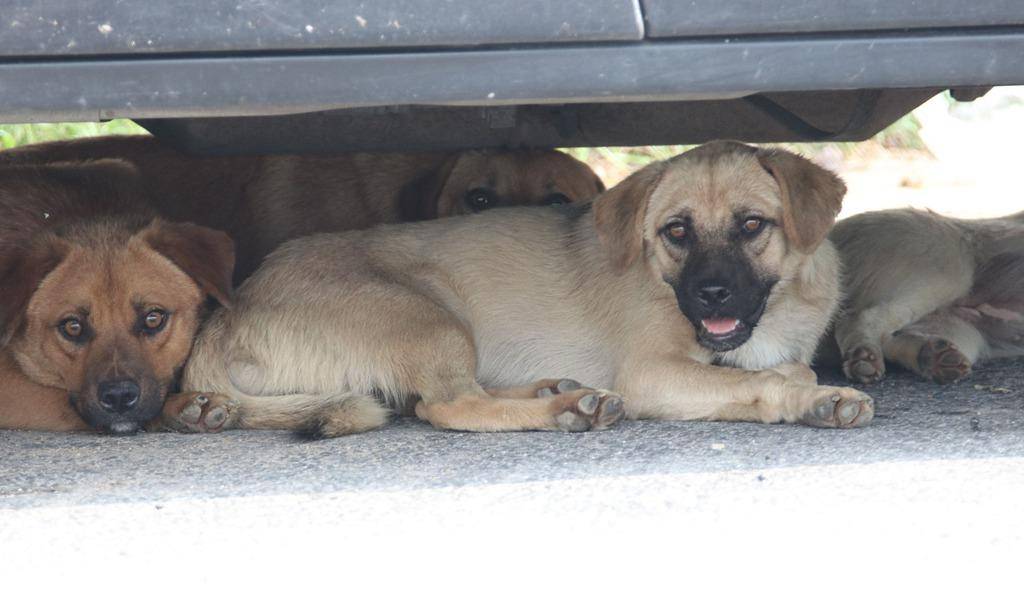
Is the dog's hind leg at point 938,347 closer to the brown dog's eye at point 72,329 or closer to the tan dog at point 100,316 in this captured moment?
the tan dog at point 100,316

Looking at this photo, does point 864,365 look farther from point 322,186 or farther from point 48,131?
point 48,131

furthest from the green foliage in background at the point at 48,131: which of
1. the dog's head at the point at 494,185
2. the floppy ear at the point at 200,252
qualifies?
the floppy ear at the point at 200,252

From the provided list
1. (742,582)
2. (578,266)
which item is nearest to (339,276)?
(578,266)

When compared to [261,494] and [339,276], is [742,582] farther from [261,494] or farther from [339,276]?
[339,276]

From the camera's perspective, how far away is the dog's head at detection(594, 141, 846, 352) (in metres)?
4.25

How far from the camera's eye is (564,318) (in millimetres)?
4824

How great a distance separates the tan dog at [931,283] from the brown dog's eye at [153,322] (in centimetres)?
265

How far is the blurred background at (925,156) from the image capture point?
32.3 ft

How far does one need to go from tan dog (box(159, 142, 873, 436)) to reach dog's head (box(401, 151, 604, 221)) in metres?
0.76

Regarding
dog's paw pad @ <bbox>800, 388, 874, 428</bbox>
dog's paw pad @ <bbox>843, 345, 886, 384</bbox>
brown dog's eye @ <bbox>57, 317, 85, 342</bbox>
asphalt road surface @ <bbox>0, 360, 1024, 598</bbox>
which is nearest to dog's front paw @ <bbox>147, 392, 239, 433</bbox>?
asphalt road surface @ <bbox>0, 360, 1024, 598</bbox>

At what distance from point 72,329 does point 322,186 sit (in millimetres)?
1898

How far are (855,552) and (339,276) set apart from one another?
2.43 m

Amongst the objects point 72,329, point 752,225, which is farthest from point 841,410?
point 72,329

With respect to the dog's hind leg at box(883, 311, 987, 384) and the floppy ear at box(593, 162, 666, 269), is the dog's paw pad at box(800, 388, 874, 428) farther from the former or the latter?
the dog's hind leg at box(883, 311, 987, 384)
